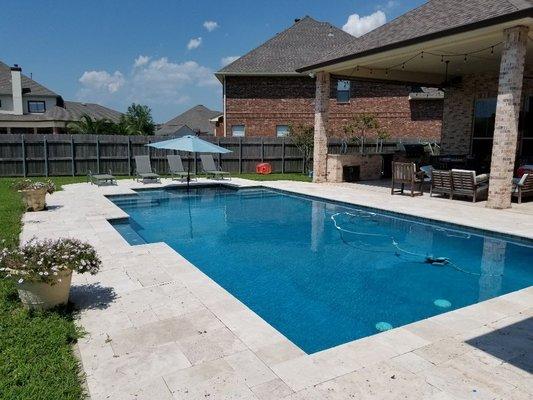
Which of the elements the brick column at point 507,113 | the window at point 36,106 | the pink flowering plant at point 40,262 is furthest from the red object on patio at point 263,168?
the window at point 36,106

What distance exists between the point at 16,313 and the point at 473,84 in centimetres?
1786

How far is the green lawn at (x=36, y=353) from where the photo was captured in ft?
9.60

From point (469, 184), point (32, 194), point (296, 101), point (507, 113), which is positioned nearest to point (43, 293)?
point (32, 194)

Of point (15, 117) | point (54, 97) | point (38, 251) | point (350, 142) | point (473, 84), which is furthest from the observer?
point (54, 97)

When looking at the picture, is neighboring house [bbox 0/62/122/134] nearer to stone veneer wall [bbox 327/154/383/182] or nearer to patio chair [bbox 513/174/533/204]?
stone veneer wall [bbox 327/154/383/182]

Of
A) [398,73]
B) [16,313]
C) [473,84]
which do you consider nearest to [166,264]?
[16,313]

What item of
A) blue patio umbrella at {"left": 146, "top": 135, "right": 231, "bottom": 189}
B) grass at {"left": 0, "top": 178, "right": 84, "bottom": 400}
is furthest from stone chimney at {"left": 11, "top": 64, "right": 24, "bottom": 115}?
grass at {"left": 0, "top": 178, "right": 84, "bottom": 400}

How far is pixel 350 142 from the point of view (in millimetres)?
21062

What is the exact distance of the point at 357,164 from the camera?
17141 millimetres

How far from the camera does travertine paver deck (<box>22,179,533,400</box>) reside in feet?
9.91

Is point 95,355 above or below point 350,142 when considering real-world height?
below

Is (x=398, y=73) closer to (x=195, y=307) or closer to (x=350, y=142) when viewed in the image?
(x=350, y=142)

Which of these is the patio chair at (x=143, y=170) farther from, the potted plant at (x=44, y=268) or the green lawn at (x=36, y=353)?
the potted plant at (x=44, y=268)

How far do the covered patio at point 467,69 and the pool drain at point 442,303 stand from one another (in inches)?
246
